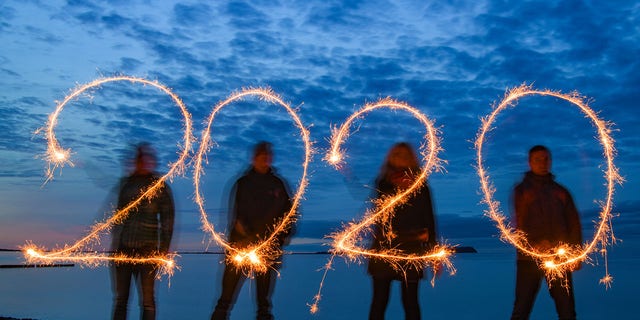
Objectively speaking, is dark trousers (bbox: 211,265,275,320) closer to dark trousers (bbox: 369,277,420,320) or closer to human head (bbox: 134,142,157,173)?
dark trousers (bbox: 369,277,420,320)

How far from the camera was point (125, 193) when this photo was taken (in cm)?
508

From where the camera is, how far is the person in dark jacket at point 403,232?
4762mm

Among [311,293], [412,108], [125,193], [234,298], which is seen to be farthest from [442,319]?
[125,193]

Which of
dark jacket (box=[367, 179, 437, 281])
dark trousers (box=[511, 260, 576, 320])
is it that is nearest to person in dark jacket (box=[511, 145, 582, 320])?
dark trousers (box=[511, 260, 576, 320])

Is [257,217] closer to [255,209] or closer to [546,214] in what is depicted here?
[255,209]

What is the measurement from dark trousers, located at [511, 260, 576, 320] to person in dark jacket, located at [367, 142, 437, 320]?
0.81 meters

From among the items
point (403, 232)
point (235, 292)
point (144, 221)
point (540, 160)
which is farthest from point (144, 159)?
point (540, 160)

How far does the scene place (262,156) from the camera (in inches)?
200

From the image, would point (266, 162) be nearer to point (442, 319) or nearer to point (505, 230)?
point (505, 230)

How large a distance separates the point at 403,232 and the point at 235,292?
1438 millimetres

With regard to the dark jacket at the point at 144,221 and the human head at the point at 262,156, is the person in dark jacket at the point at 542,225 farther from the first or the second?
the dark jacket at the point at 144,221

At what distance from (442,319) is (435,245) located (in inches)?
200

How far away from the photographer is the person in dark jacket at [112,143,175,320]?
4.83 m

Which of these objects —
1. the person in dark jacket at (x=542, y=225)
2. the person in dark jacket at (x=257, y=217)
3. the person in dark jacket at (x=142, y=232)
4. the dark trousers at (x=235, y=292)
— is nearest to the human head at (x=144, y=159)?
the person in dark jacket at (x=142, y=232)
